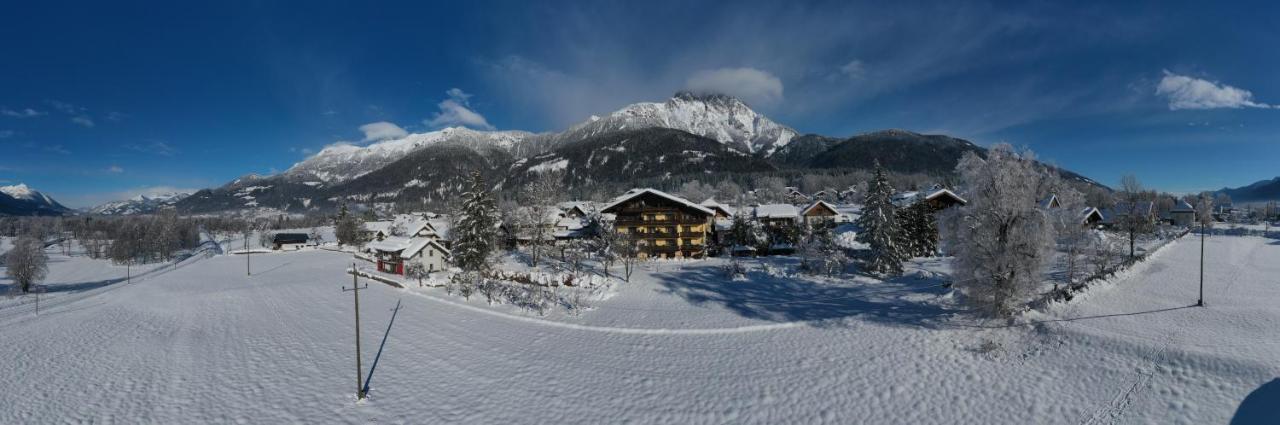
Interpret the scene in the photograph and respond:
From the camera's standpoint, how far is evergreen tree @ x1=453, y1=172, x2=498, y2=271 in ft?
142

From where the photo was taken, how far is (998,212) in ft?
68.3

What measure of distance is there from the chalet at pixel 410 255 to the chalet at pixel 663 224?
18521 mm

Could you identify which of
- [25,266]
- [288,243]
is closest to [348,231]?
[288,243]

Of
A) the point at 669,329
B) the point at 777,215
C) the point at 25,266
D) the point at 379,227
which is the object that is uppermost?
the point at 777,215

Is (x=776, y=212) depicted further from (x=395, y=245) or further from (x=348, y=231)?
(x=348, y=231)

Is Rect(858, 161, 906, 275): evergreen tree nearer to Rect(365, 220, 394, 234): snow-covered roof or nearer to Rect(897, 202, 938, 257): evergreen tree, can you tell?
Rect(897, 202, 938, 257): evergreen tree

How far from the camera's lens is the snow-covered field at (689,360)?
55.8ft

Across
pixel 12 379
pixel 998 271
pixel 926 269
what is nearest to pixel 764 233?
pixel 926 269

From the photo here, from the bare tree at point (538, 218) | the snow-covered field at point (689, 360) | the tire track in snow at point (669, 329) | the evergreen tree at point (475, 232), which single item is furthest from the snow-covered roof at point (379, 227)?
the tire track in snow at point (669, 329)

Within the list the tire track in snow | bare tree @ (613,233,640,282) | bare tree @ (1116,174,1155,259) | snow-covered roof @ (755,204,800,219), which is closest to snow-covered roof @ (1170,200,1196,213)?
bare tree @ (1116,174,1155,259)

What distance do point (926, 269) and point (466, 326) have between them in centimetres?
3658

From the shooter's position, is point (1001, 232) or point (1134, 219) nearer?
point (1001, 232)

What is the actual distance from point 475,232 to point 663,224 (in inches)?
783

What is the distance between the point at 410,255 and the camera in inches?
1845
